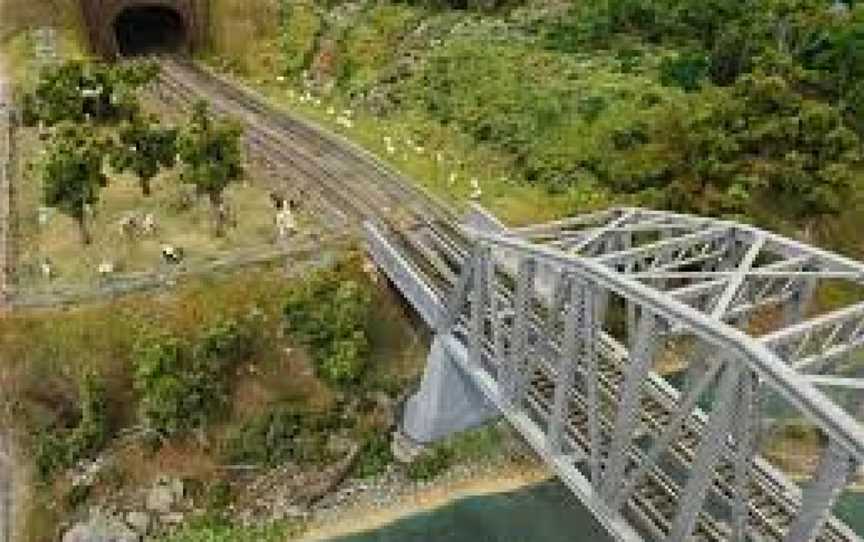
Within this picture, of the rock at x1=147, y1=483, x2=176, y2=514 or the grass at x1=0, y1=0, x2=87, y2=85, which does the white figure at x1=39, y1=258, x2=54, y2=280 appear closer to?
the rock at x1=147, y1=483, x2=176, y2=514

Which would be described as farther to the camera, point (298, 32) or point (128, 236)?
point (298, 32)

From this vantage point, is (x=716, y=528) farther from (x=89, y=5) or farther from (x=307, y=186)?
(x=89, y=5)

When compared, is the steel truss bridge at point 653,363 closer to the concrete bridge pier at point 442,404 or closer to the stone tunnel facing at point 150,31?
the concrete bridge pier at point 442,404

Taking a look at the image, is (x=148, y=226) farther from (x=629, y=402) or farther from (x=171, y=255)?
(x=629, y=402)

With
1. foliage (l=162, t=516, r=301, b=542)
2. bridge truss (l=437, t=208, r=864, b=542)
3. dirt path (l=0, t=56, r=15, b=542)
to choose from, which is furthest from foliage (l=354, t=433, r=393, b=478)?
dirt path (l=0, t=56, r=15, b=542)

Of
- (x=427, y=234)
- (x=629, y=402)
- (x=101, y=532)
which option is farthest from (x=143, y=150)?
(x=629, y=402)
